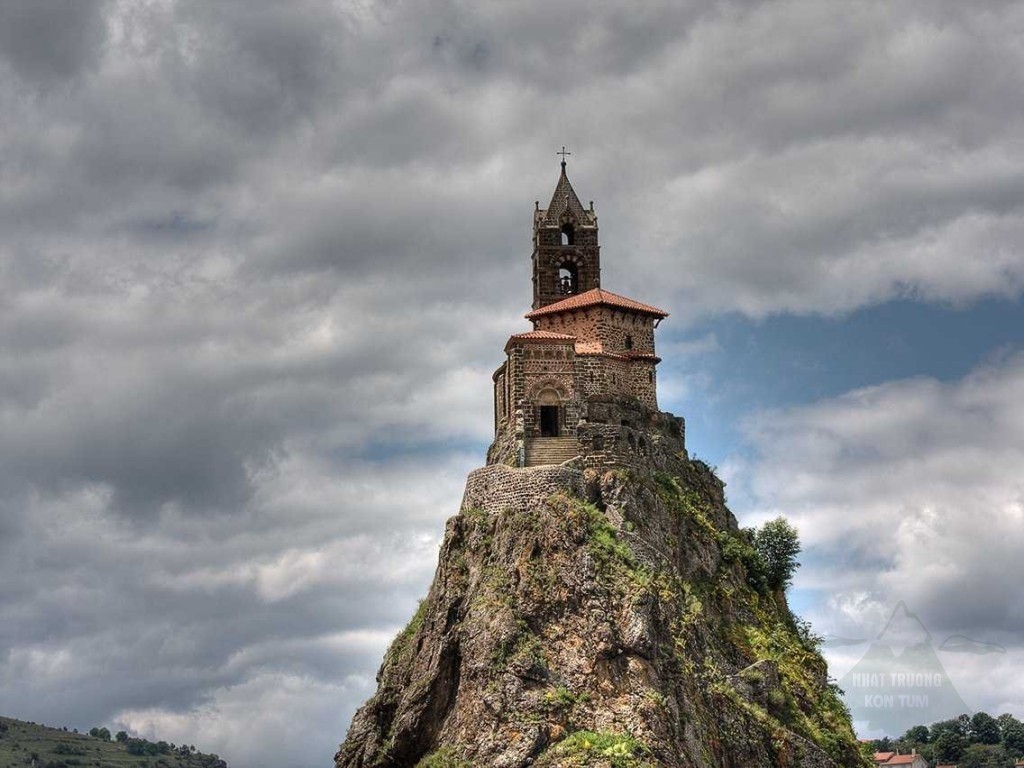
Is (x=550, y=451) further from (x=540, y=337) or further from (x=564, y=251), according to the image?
(x=564, y=251)

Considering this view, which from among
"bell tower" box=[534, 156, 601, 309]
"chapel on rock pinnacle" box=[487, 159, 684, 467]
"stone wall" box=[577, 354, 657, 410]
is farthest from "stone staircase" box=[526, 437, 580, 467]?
"bell tower" box=[534, 156, 601, 309]

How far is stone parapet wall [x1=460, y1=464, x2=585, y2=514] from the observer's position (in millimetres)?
90750

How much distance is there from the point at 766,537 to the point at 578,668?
32466 mm

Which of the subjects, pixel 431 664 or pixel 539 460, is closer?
pixel 431 664

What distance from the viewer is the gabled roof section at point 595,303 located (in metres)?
106

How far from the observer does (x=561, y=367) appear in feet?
326

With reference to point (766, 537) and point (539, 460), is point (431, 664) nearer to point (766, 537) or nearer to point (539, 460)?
point (539, 460)

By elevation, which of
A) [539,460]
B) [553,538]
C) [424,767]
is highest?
[539,460]

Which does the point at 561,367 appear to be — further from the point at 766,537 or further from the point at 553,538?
the point at 766,537

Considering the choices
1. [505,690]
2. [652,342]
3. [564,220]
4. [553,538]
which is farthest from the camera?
[564,220]

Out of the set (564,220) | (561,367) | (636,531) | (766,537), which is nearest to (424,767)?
(636,531)

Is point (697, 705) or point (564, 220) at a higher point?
point (564, 220)

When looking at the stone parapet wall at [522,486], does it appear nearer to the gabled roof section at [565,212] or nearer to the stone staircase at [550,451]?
the stone staircase at [550,451]

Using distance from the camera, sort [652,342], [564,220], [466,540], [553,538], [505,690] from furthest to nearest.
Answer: [564,220]
[652,342]
[466,540]
[553,538]
[505,690]
